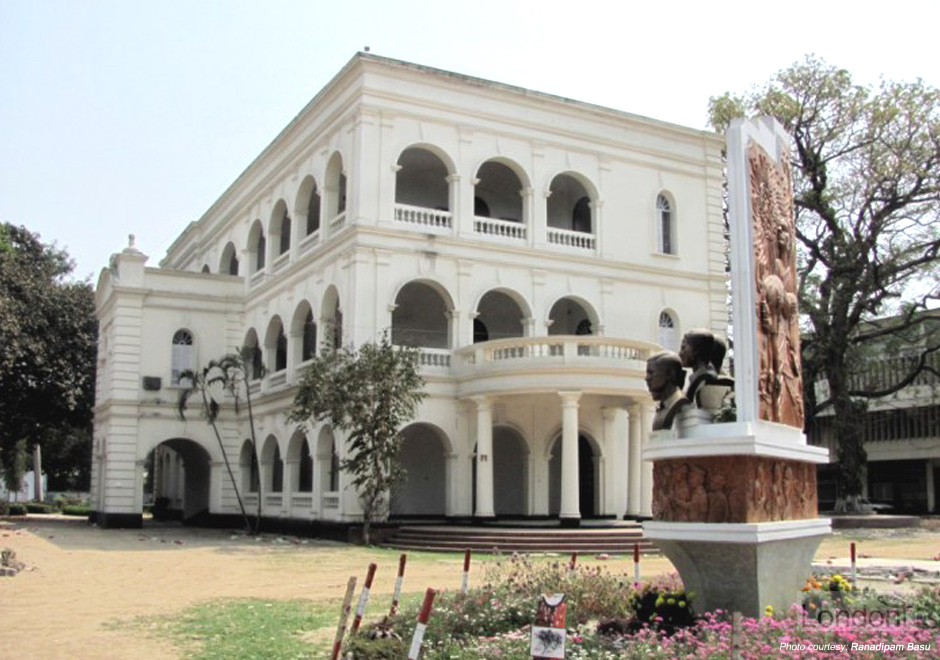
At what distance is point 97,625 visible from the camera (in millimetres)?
12016

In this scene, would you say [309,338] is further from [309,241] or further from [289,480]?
[289,480]

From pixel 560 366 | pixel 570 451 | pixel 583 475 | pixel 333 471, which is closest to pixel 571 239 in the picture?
pixel 560 366

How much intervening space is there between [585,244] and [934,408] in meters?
24.0

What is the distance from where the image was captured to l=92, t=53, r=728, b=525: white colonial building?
2745 centimetres

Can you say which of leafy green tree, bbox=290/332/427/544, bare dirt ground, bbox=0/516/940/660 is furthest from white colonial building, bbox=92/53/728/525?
bare dirt ground, bbox=0/516/940/660

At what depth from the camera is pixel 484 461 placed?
87.2 ft

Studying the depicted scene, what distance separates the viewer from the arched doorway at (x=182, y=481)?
38.7 meters

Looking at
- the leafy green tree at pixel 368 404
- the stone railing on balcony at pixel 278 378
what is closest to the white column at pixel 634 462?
the leafy green tree at pixel 368 404

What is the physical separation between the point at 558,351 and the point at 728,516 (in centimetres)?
1732

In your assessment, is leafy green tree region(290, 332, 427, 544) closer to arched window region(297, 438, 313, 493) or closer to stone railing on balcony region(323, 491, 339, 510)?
stone railing on balcony region(323, 491, 339, 510)

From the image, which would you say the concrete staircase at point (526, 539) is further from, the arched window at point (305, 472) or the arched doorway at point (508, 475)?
the arched window at point (305, 472)

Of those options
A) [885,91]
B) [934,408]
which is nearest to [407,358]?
[885,91]

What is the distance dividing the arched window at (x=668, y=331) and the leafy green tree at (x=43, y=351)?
2156 centimetres

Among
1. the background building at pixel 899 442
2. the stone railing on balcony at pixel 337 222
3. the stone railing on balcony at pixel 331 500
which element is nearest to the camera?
the stone railing on balcony at pixel 331 500
